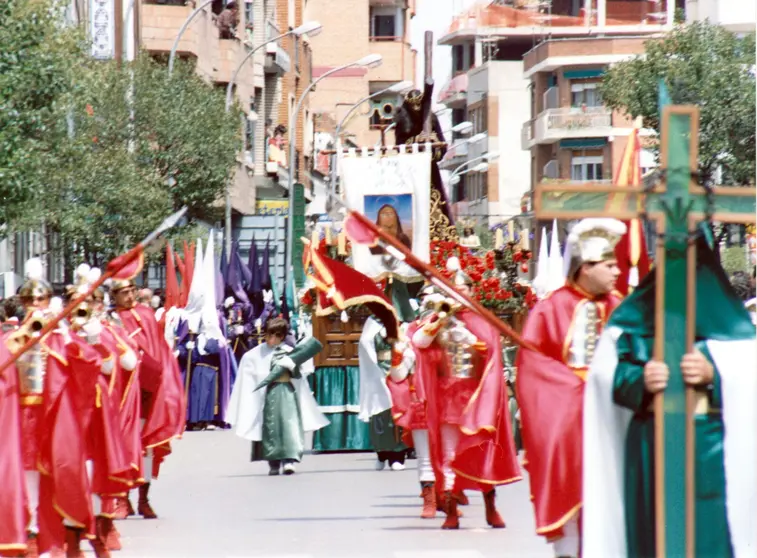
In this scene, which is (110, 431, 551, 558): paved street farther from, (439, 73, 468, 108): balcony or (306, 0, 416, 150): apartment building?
(439, 73, 468, 108): balcony

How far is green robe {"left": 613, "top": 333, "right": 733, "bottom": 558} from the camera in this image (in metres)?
9.04

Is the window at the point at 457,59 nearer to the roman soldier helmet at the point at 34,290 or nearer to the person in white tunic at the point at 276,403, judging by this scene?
the person in white tunic at the point at 276,403

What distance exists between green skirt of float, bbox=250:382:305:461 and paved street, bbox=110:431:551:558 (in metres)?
0.22

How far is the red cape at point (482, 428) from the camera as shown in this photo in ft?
50.8

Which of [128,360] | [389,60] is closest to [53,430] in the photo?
[128,360]

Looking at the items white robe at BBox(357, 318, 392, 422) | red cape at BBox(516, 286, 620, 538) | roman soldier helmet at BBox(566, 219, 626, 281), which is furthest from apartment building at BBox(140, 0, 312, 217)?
roman soldier helmet at BBox(566, 219, 626, 281)

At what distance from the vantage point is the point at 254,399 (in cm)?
2333

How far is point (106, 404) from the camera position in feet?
46.3

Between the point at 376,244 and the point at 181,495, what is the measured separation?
8451 millimetres

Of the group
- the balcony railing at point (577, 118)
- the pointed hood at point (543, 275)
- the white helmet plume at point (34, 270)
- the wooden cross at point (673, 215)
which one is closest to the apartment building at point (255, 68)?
the balcony railing at point (577, 118)

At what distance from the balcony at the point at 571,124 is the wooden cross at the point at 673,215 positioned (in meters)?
75.5

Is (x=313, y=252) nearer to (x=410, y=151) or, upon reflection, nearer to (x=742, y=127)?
(x=410, y=151)

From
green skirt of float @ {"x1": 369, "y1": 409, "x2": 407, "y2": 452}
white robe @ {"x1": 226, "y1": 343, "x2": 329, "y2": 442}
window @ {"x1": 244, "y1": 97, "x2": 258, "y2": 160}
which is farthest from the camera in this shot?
window @ {"x1": 244, "y1": 97, "x2": 258, "y2": 160}

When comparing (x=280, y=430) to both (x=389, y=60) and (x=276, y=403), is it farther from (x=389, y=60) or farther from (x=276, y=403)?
(x=389, y=60)
